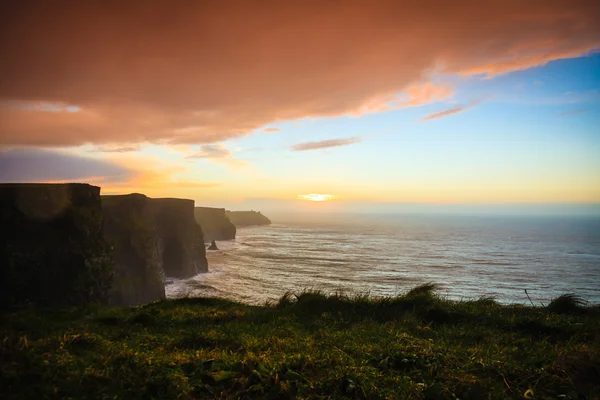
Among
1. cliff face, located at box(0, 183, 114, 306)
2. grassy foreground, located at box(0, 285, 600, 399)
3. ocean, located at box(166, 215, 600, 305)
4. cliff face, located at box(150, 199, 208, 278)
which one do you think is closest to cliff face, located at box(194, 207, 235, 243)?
ocean, located at box(166, 215, 600, 305)

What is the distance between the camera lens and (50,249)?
26.2 metres

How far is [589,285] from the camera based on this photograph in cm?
5069

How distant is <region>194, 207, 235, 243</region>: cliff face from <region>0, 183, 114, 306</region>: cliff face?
3759 inches

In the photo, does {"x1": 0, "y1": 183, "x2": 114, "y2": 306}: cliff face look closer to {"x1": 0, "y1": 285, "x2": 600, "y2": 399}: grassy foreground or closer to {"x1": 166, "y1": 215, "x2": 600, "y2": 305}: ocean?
{"x1": 166, "y1": 215, "x2": 600, "y2": 305}: ocean

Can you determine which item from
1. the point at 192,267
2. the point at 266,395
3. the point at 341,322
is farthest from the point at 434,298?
the point at 192,267

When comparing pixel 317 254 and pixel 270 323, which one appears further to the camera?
pixel 317 254

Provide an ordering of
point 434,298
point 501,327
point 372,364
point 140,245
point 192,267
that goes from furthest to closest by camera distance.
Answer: point 192,267 < point 140,245 < point 434,298 < point 501,327 < point 372,364

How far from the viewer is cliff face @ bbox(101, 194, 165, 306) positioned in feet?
137

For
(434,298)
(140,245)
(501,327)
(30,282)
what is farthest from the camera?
(140,245)

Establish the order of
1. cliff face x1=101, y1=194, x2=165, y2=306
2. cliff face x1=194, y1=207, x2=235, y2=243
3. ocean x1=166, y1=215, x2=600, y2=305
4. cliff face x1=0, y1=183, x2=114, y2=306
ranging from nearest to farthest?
cliff face x1=0, y1=183, x2=114, y2=306 → cliff face x1=101, y1=194, x2=165, y2=306 → ocean x1=166, y1=215, x2=600, y2=305 → cliff face x1=194, y1=207, x2=235, y2=243

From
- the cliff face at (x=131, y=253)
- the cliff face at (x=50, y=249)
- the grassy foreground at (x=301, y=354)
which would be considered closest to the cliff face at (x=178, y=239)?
the cliff face at (x=131, y=253)

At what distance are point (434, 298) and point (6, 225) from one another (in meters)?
31.1

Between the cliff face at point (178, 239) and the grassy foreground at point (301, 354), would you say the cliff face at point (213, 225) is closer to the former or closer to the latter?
the cliff face at point (178, 239)

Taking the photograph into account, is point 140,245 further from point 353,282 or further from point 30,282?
point 353,282
